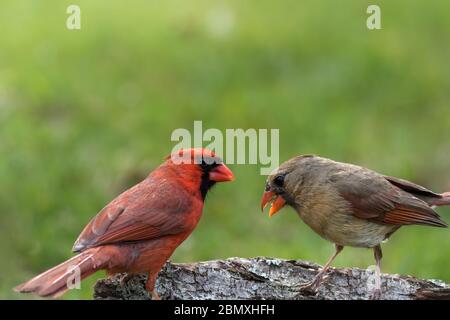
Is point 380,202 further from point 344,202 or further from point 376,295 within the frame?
point 376,295

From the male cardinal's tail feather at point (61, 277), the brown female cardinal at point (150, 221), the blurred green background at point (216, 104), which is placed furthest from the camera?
the blurred green background at point (216, 104)

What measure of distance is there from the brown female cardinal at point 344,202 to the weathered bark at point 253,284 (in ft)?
0.40

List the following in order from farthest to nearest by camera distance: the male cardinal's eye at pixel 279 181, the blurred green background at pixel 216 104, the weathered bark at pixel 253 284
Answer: the blurred green background at pixel 216 104, the male cardinal's eye at pixel 279 181, the weathered bark at pixel 253 284

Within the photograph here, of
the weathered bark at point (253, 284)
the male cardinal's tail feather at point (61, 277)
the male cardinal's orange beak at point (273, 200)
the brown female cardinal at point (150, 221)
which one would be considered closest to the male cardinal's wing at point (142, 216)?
the brown female cardinal at point (150, 221)

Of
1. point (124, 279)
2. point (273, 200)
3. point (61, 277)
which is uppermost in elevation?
point (273, 200)

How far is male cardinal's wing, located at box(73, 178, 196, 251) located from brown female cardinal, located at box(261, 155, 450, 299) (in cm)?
65

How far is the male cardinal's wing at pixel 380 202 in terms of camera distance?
20.0 feet

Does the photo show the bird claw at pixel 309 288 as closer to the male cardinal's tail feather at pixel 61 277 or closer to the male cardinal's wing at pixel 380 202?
the male cardinal's wing at pixel 380 202

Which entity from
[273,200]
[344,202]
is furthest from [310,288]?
[273,200]

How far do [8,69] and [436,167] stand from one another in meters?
5.07

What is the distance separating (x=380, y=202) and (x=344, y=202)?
24 centimetres

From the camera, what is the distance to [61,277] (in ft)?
16.4
